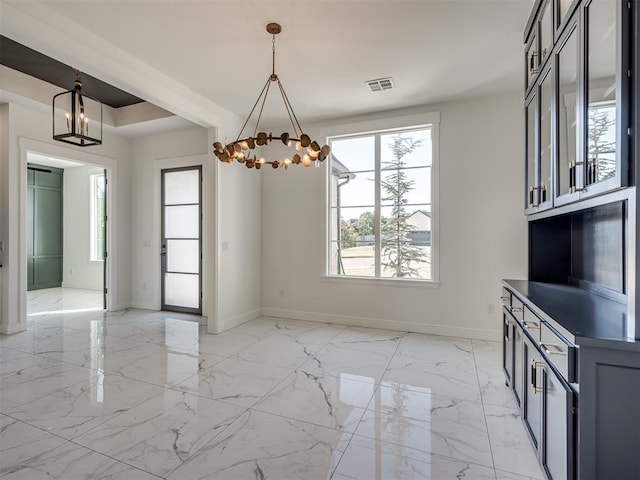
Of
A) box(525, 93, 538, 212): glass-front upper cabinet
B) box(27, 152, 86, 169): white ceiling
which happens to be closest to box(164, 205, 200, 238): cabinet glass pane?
box(27, 152, 86, 169): white ceiling

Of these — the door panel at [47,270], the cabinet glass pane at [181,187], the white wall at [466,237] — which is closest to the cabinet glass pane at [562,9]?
the white wall at [466,237]

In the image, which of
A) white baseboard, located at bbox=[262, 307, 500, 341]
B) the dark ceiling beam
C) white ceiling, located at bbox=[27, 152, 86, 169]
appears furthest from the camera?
white ceiling, located at bbox=[27, 152, 86, 169]

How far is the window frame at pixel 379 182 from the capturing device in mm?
4281

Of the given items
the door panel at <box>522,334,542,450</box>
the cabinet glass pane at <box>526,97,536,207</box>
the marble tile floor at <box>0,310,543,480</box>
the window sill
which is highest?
the cabinet glass pane at <box>526,97,536,207</box>

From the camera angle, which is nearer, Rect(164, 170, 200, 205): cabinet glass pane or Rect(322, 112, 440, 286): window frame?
Rect(322, 112, 440, 286): window frame

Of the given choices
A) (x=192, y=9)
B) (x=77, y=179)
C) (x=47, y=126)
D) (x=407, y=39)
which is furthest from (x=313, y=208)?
(x=77, y=179)

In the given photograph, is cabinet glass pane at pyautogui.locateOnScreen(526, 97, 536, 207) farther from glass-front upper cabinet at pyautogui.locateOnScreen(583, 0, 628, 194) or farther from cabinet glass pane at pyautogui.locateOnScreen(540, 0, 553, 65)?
glass-front upper cabinet at pyautogui.locateOnScreen(583, 0, 628, 194)

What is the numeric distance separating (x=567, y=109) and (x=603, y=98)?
44 centimetres

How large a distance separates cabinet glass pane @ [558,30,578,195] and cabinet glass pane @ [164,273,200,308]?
500cm

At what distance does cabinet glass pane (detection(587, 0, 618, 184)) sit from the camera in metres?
1.35

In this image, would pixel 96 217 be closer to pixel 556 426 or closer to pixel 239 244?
pixel 239 244

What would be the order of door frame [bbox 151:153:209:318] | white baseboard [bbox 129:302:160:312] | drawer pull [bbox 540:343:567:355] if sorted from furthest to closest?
white baseboard [bbox 129:302:160:312] < door frame [bbox 151:153:209:318] < drawer pull [bbox 540:343:567:355]

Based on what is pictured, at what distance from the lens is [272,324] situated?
4.79 meters

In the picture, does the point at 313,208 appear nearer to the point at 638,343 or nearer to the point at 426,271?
the point at 426,271
